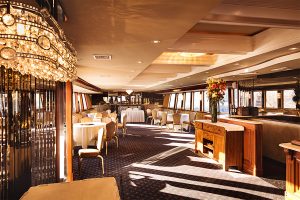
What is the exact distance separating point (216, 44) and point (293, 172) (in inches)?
98.1

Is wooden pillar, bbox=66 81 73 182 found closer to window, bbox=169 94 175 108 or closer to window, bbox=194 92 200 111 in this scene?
window, bbox=194 92 200 111

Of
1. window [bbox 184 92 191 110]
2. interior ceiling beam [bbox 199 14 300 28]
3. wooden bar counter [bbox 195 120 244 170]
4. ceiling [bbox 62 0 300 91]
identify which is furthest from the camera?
window [bbox 184 92 191 110]

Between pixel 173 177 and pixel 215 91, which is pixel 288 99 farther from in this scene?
pixel 173 177

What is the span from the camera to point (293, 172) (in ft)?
10.2

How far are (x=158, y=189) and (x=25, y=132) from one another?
2.27 metres

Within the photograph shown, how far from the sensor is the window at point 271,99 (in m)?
7.09

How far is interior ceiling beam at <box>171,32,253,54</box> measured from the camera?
4203mm

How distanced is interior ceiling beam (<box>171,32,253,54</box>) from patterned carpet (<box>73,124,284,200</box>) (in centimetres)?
247

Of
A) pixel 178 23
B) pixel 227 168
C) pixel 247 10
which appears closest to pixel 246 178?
pixel 227 168

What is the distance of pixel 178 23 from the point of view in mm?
2350

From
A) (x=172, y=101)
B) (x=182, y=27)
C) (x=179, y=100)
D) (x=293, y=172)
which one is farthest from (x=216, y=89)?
(x=172, y=101)

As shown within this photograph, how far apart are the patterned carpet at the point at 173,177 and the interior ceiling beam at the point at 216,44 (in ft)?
8.09

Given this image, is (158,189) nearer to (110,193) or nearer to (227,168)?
(227,168)

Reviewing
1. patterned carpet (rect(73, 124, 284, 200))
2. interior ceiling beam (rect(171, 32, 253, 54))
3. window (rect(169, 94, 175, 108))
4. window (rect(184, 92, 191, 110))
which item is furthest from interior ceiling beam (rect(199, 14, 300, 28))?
window (rect(169, 94, 175, 108))
